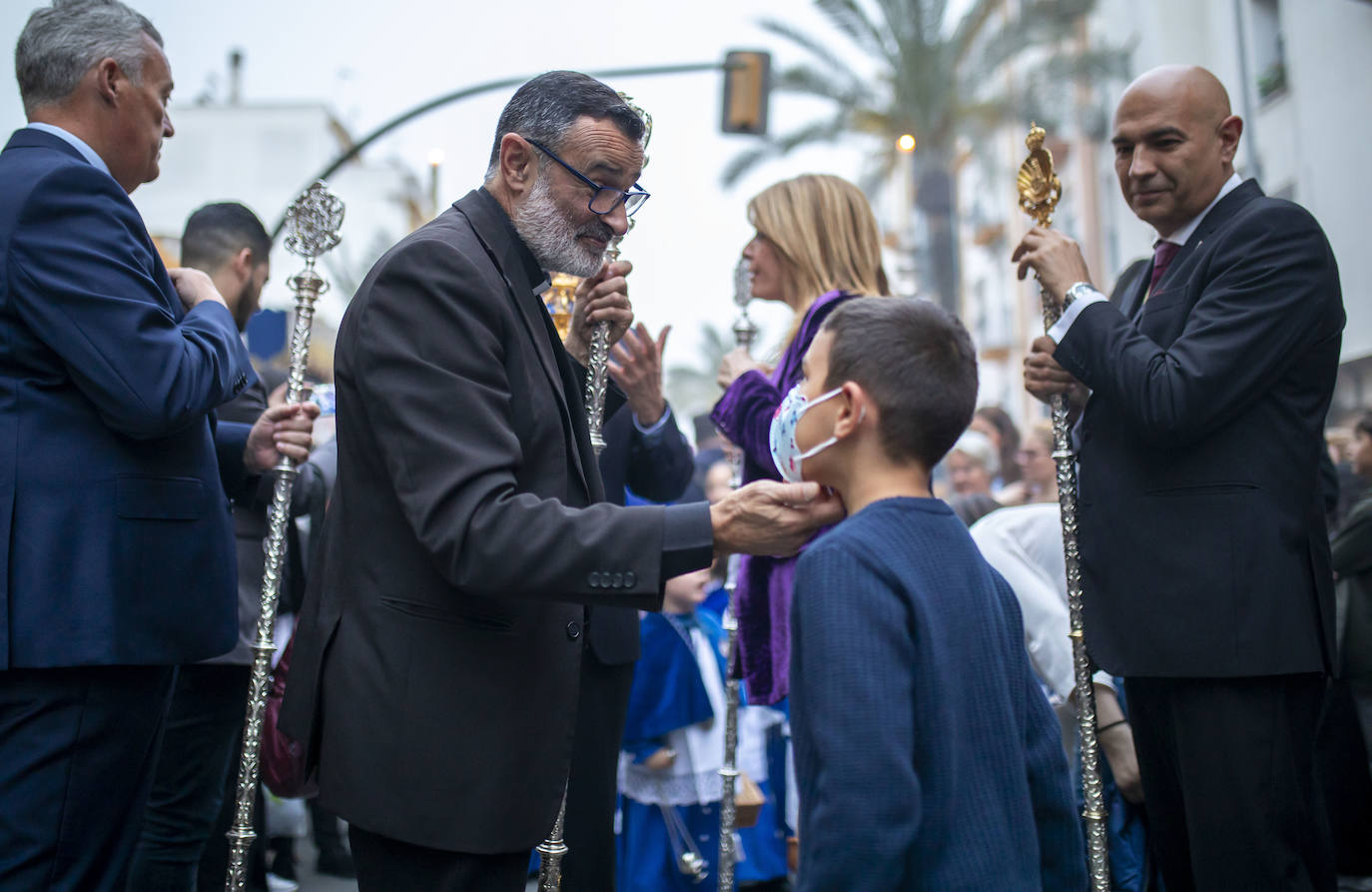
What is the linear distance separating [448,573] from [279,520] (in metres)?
1.70

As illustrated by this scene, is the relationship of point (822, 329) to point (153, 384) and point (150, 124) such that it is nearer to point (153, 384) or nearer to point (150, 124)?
point (153, 384)

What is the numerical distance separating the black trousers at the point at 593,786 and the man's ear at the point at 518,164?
1467 mm

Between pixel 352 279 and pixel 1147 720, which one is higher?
pixel 352 279

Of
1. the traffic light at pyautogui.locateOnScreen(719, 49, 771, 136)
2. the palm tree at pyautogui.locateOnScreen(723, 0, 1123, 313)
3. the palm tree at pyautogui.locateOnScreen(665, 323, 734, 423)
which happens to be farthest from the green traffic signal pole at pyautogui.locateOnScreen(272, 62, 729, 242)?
the palm tree at pyautogui.locateOnScreen(665, 323, 734, 423)

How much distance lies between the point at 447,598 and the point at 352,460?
14.4 inches

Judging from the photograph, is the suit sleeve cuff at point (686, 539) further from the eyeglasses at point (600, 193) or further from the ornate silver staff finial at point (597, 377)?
the ornate silver staff finial at point (597, 377)

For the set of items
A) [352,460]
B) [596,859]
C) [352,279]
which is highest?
[352,279]

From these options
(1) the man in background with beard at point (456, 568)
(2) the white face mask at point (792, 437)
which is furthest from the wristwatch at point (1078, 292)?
(1) the man in background with beard at point (456, 568)

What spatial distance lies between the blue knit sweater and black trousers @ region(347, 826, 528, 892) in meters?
0.66

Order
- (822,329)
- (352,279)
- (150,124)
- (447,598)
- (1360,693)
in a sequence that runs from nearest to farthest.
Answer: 1. (447,598)
2. (822,329)
3. (150,124)
4. (1360,693)
5. (352,279)

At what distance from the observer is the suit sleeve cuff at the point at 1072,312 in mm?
3316

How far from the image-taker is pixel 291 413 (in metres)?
3.78

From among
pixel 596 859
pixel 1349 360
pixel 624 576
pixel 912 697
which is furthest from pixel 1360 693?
pixel 1349 360

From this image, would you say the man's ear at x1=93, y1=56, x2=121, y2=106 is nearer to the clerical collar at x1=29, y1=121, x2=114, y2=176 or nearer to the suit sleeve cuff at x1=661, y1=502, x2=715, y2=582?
the clerical collar at x1=29, y1=121, x2=114, y2=176
